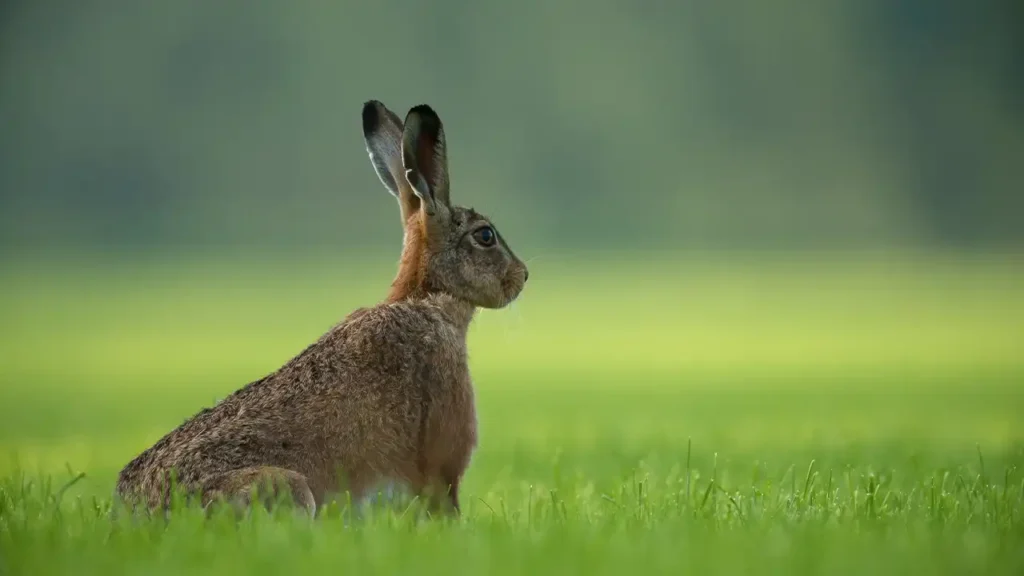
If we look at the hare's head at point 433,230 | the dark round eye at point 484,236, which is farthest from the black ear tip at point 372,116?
the dark round eye at point 484,236

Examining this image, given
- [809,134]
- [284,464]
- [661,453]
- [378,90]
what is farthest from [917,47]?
[284,464]

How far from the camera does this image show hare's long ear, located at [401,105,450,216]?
7180 millimetres

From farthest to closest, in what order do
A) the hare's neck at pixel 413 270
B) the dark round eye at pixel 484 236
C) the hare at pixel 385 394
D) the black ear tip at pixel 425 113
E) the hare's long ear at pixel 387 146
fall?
the hare's long ear at pixel 387 146, the dark round eye at pixel 484 236, the hare's neck at pixel 413 270, the black ear tip at pixel 425 113, the hare at pixel 385 394

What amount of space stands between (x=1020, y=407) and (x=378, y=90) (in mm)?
51429

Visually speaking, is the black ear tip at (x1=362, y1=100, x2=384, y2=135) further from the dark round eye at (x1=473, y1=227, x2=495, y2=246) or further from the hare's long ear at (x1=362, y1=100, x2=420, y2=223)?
the dark round eye at (x1=473, y1=227, x2=495, y2=246)

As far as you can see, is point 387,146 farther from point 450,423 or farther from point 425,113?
point 450,423

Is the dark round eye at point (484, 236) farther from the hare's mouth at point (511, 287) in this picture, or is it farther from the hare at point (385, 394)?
the hare's mouth at point (511, 287)

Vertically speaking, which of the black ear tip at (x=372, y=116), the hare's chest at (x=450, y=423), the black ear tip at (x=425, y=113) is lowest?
the hare's chest at (x=450, y=423)

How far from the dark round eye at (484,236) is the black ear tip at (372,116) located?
0.84 m

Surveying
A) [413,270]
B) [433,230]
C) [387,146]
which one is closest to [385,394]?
[413,270]

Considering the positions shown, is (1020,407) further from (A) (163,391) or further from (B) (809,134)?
(B) (809,134)

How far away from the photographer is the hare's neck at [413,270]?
7.39 metres

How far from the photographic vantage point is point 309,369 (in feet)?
21.3

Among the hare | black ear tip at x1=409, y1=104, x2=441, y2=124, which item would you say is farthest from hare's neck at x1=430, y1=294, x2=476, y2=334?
black ear tip at x1=409, y1=104, x2=441, y2=124
